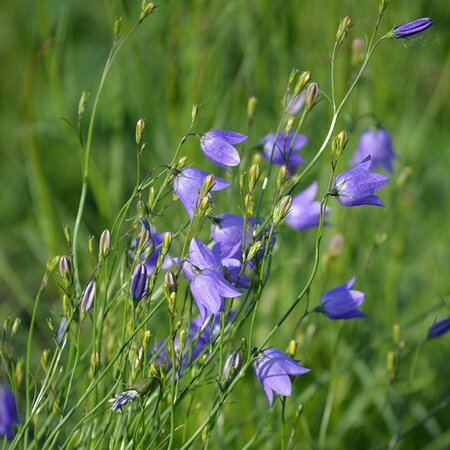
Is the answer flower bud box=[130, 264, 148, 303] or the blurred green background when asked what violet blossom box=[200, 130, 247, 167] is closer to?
flower bud box=[130, 264, 148, 303]

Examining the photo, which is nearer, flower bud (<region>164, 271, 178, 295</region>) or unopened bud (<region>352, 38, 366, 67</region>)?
flower bud (<region>164, 271, 178, 295</region>)

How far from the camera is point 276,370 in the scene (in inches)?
58.1

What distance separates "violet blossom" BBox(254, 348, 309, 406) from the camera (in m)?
1.47

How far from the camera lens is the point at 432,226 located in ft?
11.4

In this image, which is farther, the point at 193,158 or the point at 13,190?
the point at 13,190

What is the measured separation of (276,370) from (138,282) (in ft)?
1.00

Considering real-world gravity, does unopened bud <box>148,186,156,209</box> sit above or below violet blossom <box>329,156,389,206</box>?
above

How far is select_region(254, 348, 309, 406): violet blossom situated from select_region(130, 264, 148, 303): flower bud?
0.27m

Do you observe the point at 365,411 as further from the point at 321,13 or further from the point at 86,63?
the point at 86,63

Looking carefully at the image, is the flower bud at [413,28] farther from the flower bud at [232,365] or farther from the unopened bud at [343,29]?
the flower bud at [232,365]

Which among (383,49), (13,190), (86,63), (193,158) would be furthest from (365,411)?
(86,63)

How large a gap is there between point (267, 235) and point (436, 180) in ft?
8.65

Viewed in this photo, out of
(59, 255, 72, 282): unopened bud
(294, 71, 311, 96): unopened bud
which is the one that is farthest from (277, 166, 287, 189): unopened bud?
(59, 255, 72, 282): unopened bud

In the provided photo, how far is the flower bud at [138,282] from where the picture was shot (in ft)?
4.49
